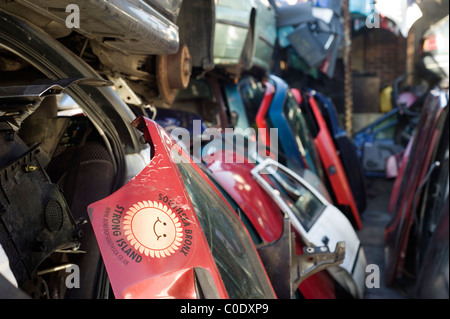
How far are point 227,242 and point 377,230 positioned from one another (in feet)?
17.6

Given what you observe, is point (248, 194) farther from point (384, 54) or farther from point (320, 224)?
point (384, 54)

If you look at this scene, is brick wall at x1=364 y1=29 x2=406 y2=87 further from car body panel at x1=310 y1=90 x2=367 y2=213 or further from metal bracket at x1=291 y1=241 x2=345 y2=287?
metal bracket at x1=291 y1=241 x2=345 y2=287

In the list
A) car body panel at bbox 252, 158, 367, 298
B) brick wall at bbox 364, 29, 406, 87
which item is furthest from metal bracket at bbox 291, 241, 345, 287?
brick wall at bbox 364, 29, 406, 87

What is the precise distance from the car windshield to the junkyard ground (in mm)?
2572

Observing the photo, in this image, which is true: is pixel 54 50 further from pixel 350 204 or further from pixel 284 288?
pixel 350 204

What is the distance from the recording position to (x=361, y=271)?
147 inches

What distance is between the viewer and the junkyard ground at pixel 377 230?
14.3 ft

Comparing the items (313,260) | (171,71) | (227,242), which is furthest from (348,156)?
(227,242)

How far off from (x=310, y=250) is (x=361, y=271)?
1.62 meters

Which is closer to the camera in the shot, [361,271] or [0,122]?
[0,122]

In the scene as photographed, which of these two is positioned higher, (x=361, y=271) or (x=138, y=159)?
(x=138, y=159)

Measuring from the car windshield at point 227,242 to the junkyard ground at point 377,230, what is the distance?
8.44ft
